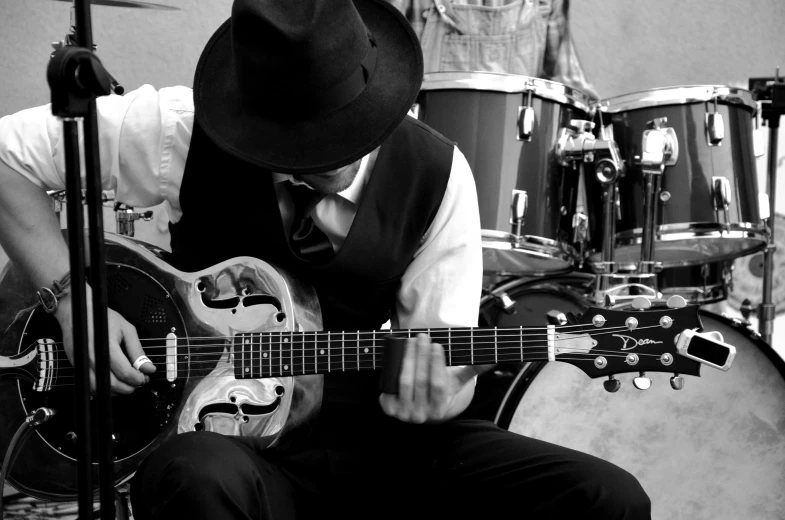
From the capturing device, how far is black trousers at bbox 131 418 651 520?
1523 millimetres

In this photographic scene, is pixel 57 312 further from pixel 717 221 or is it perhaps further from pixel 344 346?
pixel 717 221

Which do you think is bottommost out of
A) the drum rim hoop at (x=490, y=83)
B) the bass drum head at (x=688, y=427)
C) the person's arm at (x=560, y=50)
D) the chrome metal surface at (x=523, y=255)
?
the bass drum head at (x=688, y=427)

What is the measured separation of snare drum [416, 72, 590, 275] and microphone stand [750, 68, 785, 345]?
0.91 meters

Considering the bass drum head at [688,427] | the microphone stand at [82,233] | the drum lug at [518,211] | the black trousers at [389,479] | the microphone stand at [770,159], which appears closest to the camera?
the microphone stand at [82,233]

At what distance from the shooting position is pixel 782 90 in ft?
10.7

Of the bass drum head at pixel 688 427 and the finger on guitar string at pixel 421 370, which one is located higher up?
the finger on guitar string at pixel 421 370

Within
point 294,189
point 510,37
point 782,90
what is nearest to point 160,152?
point 294,189

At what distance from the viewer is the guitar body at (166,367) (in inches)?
72.5

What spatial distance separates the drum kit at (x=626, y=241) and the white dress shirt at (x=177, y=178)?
2.17 ft

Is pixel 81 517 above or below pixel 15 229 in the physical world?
below

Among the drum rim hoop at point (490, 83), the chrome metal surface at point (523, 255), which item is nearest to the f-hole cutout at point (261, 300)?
the chrome metal surface at point (523, 255)

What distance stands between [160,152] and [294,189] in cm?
30

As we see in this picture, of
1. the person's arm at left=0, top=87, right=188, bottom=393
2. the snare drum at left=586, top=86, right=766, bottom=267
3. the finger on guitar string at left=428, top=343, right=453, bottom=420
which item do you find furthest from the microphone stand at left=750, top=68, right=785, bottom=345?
the person's arm at left=0, top=87, right=188, bottom=393

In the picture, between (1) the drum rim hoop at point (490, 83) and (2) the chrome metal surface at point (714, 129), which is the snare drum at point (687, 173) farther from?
(1) the drum rim hoop at point (490, 83)
